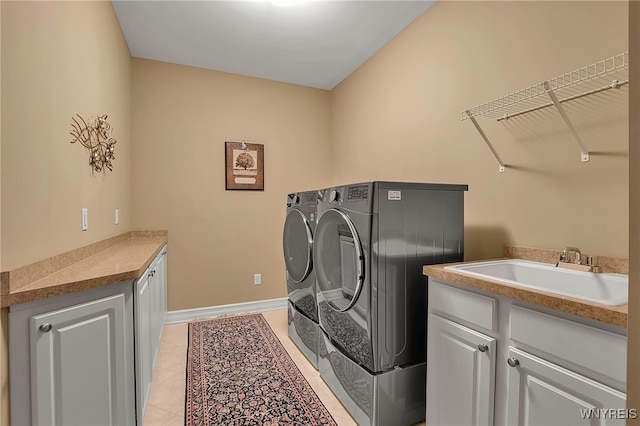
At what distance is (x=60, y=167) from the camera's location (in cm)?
144

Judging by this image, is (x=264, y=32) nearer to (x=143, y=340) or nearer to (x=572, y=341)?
(x=143, y=340)

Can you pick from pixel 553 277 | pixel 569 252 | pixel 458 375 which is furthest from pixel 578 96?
pixel 458 375

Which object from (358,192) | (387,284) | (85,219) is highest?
(358,192)

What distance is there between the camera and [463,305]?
4.29 feet

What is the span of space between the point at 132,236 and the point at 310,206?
6.19 feet

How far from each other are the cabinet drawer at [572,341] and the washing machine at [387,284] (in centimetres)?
56

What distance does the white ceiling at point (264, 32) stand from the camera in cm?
229

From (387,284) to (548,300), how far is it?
69 cm

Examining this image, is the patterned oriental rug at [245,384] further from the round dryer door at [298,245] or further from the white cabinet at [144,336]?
the round dryer door at [298,245]

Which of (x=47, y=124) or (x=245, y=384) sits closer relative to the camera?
(x=47, y=124)

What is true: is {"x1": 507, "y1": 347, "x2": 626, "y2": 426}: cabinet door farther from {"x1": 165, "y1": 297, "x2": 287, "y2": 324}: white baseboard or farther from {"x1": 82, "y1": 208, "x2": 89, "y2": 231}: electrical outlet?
{"x1": 165, "y1": 297, "x2": 287, "y2": 324}: white baseboard

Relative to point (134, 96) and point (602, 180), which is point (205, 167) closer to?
point (134, 96)

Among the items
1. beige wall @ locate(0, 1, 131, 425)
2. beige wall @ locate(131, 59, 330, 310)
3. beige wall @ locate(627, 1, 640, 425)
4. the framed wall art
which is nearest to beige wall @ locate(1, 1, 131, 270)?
beige wall @ locate(0, 1, 131, 425)

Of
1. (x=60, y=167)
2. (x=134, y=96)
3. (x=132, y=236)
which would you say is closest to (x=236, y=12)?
(x=134, y=96)
